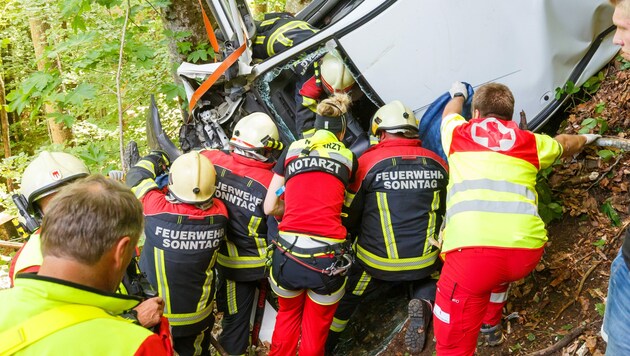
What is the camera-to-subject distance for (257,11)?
36.7 ft

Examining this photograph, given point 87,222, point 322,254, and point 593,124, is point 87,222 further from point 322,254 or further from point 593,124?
point 593,124

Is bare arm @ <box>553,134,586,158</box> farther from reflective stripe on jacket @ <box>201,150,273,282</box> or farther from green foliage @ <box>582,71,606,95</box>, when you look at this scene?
reflective stripe on jacket @ <box>201,150,273,282</box>

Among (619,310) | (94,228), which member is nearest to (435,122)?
(619,310)

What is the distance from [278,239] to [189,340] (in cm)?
123

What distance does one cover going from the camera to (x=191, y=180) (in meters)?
3.41

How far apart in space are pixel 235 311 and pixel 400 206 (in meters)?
1.73

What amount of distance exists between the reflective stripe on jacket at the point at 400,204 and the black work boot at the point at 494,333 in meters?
0.54

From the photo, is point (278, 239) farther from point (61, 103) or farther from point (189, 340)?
point (61, 103)

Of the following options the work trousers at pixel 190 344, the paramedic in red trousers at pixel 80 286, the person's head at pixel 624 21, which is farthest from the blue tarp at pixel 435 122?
the paramedic in red trousers at pixel 80 286

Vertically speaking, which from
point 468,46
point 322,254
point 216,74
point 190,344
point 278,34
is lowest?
point 190,344

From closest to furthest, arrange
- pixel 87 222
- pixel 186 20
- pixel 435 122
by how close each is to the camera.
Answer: pixel 87 222 → pixel 435 122 → pixel 186 20

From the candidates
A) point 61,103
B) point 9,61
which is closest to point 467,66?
point 61,103

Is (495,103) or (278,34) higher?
(278,34)

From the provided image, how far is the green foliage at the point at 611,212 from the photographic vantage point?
327 centimetres
